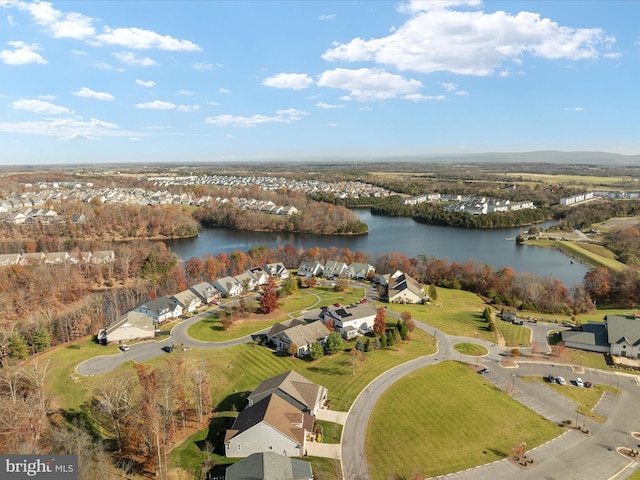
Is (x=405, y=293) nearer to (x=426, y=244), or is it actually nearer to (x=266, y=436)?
(x=266, y=436)

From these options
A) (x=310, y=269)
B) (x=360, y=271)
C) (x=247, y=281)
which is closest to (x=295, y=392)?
(x=247, y=281)

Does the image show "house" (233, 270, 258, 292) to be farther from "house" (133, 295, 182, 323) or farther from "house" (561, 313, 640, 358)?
"house" (561, 313, 640, 358)

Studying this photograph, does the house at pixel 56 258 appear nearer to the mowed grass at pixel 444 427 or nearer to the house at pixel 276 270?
the house at pixel 276 270

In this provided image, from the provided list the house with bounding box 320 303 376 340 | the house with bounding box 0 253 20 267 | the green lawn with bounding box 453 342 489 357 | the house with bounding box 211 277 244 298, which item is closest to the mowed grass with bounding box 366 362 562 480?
the green lawn with bounding box 453 342 489 357

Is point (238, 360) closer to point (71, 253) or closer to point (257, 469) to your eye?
point (257, 469)

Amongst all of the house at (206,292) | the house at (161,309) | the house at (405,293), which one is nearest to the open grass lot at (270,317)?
the house at (161,309)
